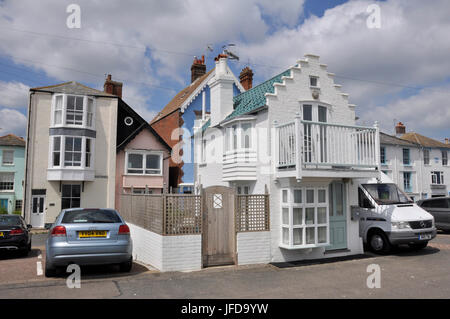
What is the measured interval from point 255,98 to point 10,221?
365 inches

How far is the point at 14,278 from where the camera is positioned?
8062mm

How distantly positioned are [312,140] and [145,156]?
55.8 feet

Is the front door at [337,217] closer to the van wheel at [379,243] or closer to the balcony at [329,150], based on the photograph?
the balcony at [329,150]

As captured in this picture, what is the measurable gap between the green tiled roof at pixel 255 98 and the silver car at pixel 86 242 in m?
5.93

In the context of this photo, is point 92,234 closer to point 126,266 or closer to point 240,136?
point 126,266

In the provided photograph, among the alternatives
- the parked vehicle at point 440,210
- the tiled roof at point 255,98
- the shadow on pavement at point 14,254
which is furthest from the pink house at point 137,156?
the parked vehicle at point 440,210

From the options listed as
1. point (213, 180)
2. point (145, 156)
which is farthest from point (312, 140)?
point (145, 156)

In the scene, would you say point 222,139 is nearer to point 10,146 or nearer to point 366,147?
point 366,147

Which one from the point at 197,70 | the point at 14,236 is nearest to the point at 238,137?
the point at 14,236

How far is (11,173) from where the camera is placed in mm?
33969

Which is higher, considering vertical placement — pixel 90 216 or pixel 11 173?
pixel 11 173

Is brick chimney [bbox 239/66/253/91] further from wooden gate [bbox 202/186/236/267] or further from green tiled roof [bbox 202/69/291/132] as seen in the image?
wooden gate [bbox 202/186/236/267]

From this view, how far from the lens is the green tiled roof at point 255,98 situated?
39.0 ft

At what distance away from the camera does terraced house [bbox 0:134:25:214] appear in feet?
110
